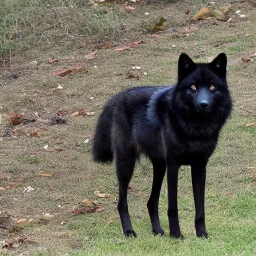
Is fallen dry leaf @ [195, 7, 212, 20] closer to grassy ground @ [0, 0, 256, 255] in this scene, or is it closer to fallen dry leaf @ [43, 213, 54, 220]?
grassy ground @ [0, 0, 256, 255]

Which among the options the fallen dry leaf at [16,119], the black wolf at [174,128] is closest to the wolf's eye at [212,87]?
the black wolf at [174,128]

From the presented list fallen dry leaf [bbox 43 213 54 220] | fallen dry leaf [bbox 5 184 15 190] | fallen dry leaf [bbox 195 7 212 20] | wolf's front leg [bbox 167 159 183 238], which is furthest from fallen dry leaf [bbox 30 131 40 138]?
fallen dry leaf [bbox 195 7 212 20]

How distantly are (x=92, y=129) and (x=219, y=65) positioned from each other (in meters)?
4.22

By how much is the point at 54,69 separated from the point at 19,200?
17.7 feet

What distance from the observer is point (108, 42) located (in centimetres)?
1457

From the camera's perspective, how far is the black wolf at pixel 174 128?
668 cm

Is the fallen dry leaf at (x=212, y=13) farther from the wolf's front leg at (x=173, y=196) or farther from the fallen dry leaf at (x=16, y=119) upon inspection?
the wolf's front leg at (x=173, y=196)

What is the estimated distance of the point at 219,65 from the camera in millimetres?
6711

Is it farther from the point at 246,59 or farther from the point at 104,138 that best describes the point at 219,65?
the point at 246,59

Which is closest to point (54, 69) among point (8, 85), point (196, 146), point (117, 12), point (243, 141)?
point (8, 85)

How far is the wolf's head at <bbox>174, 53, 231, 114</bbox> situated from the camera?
6.62 m

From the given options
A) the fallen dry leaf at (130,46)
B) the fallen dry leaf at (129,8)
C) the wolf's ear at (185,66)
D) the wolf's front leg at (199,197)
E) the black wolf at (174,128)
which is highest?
the wolf's ear at (185,66)

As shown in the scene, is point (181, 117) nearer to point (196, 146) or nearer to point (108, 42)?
point (196, 146)

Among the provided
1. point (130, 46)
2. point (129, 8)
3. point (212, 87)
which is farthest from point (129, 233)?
point (129, 8)
